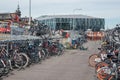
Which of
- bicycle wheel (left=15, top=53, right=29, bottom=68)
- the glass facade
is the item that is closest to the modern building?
the glass facade

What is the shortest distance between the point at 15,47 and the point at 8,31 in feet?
6.11

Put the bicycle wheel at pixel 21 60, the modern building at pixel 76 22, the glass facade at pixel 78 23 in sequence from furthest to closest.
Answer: the glass facade at pixel 78 23 < the modern building at pixel 76 22 < the bicycle wheel at pixel 21 60

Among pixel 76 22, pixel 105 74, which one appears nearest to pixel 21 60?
pixel 105 74

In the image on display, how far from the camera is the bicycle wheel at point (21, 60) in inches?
476

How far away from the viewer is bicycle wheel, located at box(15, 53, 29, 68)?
39.6 feet

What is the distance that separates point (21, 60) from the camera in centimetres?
1221

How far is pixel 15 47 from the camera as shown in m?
12.9

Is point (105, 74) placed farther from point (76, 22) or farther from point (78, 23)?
point (78, 23)

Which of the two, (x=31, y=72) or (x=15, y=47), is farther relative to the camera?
(x=15, y=47)

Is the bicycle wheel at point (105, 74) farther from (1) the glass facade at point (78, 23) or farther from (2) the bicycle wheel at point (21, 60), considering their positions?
(1) the glass facade at point (78, 23)

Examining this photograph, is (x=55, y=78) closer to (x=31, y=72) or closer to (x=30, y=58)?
(x=31, y=72)

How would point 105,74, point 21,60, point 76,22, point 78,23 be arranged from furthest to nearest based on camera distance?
point 78,23
point 76,22
point 21,60
point 105,74

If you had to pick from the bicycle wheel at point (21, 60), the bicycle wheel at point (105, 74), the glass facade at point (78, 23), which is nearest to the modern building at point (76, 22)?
the glass facade at point (78, 23)

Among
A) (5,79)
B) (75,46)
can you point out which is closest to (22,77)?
(5,79)
